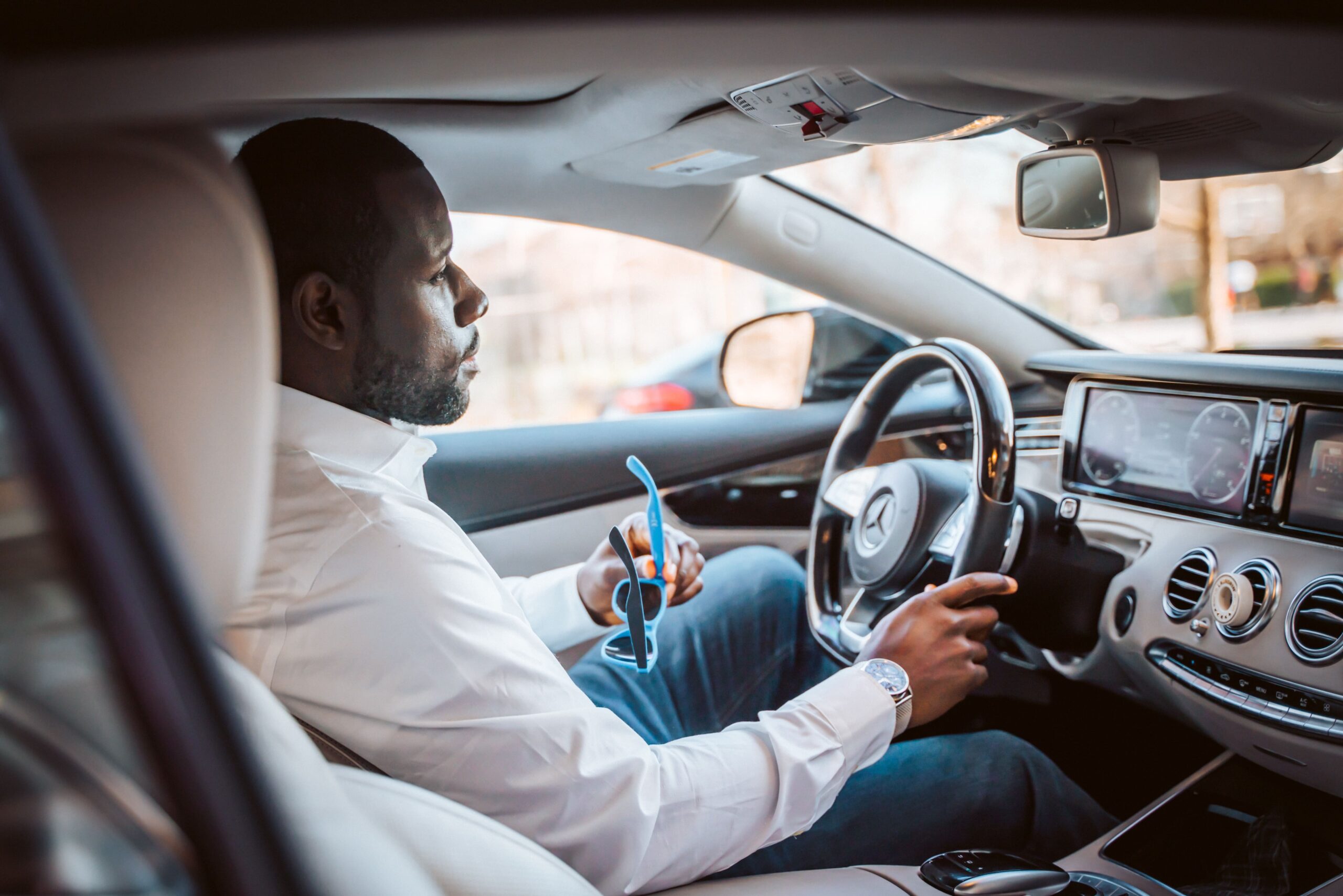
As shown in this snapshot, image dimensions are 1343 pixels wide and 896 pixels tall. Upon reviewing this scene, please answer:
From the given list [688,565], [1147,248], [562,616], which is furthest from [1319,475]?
[1147,248]

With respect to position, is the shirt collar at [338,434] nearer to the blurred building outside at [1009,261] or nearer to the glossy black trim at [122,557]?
the blurred building outside at [1009,261]

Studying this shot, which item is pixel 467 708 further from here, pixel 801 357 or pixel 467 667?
pixel 801 357

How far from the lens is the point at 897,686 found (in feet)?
4.44

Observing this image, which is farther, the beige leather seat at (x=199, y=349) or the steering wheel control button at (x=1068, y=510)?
the steering wheel control button at (x=1068, y=510)

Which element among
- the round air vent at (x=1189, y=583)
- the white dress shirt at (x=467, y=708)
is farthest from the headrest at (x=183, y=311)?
the round air vent at (x=1189, y=583)

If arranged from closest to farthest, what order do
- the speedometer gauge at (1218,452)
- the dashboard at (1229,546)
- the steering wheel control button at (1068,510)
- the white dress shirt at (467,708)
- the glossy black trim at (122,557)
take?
the glossy black trim at (122,557), the white dress shirt at (467,708), the dashboard at (1229,546), the speedometer gauge at (1218,452), the steering wheel control button at (1068,510)

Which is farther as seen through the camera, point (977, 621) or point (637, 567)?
point (637, 567)

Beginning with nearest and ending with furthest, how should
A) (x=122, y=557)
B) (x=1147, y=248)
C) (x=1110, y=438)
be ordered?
(x=122, y=557), (x=1110, y=438), (x=1147, y=248)

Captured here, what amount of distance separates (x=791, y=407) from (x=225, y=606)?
2322 millimetres

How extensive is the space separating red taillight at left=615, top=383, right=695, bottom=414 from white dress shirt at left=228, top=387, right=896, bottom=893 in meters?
2.56

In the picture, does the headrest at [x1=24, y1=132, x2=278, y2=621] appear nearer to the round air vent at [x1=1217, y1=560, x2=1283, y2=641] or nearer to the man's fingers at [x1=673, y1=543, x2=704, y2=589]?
the man's fingers at [x1=673, y1=543, x2=704, y2=589]

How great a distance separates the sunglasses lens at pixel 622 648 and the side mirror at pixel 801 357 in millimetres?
1157

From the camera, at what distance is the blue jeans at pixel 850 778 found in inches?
59.3

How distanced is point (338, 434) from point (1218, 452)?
5.11 feet
